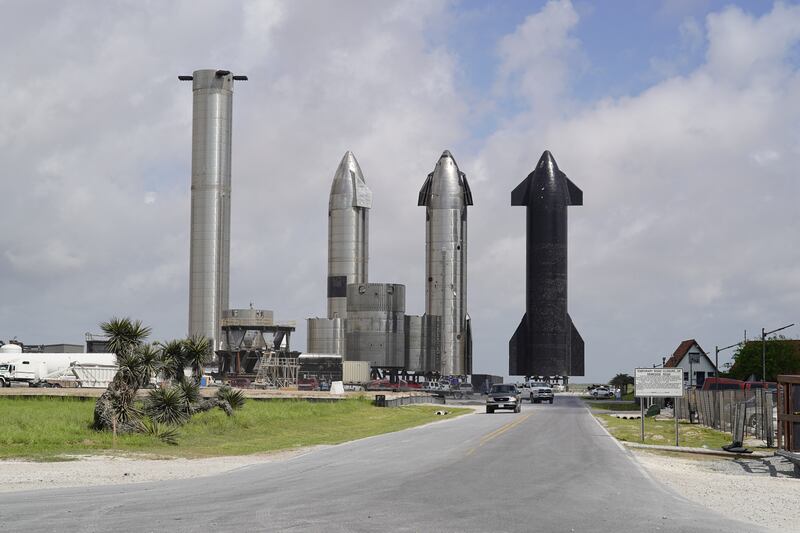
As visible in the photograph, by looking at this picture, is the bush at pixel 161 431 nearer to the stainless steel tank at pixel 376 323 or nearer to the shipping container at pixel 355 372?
the shipping container at pixel 355 372

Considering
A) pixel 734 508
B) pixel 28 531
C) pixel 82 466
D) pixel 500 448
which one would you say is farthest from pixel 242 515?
pixel 500 448

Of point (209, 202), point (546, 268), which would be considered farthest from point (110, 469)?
point (209, 202)

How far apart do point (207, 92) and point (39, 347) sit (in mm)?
49304

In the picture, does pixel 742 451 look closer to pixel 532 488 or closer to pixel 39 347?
pixel 532 488

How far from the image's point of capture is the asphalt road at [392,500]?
15.2m

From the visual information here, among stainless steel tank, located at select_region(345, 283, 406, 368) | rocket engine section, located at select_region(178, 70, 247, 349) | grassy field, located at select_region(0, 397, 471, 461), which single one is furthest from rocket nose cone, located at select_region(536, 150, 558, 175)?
grassy field, located at select_region(0, 397, 471, 461)

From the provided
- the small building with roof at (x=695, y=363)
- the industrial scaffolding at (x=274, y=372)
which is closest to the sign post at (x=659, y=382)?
the small building with roof at (x=695, y=363)

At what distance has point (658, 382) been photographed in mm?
39188

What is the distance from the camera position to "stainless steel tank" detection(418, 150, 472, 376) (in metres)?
144

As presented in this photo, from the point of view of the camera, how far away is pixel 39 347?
153 meters

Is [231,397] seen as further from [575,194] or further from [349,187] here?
[349,187]

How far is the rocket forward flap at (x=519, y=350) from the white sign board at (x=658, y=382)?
312 ft

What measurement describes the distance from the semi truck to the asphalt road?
7210cm

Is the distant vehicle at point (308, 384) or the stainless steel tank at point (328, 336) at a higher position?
the stainless steel tank at point (328, 336)
